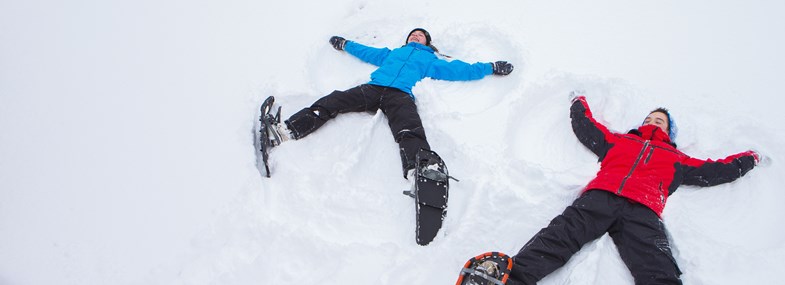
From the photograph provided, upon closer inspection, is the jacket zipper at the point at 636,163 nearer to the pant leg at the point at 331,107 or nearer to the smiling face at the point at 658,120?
the smiling face at the point at 658,120

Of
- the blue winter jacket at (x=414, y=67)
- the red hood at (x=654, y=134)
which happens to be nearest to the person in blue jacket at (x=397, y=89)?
the blue winter jacket at (x=414, y=67)

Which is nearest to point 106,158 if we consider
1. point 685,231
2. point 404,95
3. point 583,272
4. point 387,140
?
point 387,140

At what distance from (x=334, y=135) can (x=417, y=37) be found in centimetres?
138

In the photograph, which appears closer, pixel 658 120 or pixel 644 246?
pixel 644 246

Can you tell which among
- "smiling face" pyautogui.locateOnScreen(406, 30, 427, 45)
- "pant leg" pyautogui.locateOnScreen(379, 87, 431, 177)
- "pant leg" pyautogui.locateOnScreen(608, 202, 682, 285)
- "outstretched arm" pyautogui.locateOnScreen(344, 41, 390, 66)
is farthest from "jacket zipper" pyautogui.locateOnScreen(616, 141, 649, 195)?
"outstretched arm" pyautogui.locateOnScreen(344, 41, 390, 66)

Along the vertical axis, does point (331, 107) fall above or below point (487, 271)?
above

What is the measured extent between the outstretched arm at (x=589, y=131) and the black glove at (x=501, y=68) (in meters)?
0.71

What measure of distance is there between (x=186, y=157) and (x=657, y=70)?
12.8ft

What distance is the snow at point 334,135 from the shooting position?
254cm

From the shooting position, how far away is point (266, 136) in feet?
10.3

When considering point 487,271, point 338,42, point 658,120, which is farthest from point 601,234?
point 338,42

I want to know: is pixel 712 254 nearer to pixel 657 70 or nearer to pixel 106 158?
pixel 657 70

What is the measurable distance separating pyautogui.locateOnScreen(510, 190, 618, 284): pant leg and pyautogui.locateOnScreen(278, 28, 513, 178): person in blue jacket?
0.98 m

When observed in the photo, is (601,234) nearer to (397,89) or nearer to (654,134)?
(654,134)
